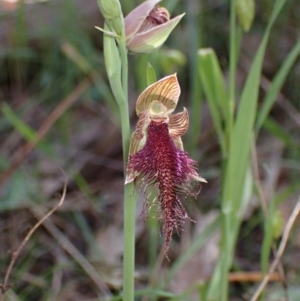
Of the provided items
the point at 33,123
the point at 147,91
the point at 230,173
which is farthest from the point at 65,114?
the point at 147,91

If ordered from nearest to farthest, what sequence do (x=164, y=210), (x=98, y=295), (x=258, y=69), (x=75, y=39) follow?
(x=164, y=210) → (x=258, y=69) → (x=98, y=295) → (x=75, y=39)

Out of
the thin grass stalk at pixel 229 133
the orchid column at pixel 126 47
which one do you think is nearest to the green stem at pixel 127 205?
the orchid column at pixel 126 47

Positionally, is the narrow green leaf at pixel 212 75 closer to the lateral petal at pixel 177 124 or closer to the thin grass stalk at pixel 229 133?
the thin grass stalk at pixel 229 133

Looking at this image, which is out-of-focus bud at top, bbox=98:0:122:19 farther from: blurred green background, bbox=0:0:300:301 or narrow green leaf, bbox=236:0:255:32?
blurred green background, bbox=0:0:300:301

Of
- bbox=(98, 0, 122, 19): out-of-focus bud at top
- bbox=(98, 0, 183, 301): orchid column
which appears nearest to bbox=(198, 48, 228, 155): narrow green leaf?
bbox=(98, 0, 183, 301): orchid column

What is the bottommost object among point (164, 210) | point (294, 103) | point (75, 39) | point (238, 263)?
point (238, 263)

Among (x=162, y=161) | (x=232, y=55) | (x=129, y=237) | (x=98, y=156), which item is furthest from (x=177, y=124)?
(x=98, y=156)

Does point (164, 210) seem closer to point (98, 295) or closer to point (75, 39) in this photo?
point (98, 295)

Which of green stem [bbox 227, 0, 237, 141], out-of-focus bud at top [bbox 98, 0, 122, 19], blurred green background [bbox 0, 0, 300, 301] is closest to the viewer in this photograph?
out-of-focus bud at top [bbox 98, 0, 122, 19]
